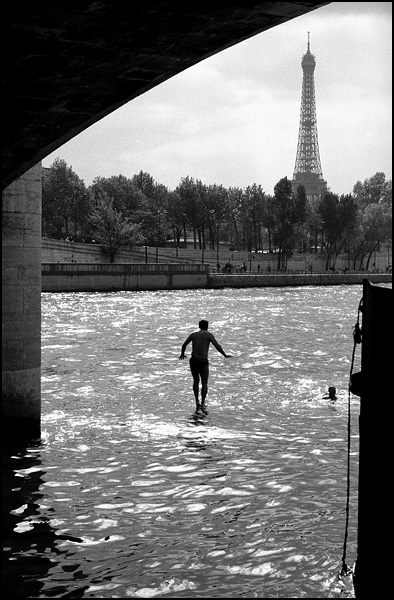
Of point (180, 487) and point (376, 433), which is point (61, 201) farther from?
point (376, 433)

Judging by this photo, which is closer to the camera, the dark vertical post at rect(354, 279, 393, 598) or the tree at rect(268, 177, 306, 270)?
the dark vertical post at rect(354, 279, 393, 598)

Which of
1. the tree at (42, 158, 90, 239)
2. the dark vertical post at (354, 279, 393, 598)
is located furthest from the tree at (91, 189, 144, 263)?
the dark vertical post at (354, 279, 393, 598)

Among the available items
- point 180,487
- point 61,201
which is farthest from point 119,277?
point 180,487

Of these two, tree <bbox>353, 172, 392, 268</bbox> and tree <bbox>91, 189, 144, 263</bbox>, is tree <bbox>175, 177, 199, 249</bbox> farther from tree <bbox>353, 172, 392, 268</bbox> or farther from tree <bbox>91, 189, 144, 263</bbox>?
tree <bbox>353, 172, 392, 268</bbox>

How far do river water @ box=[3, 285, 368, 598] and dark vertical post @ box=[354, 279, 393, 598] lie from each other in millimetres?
870

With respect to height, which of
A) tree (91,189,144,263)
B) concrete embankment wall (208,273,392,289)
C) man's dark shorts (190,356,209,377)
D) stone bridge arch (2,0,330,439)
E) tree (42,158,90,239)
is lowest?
man's dark shorts (190,356,209,377)

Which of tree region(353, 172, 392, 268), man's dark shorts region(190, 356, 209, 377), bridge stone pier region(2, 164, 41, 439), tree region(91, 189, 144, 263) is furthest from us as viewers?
tree region(353, 172, 392, 268)

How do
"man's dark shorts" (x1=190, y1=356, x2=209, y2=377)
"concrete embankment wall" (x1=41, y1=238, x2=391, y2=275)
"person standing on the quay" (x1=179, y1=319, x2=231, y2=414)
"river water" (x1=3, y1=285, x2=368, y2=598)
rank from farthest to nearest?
"concrete embankment wall" (x1=41, y1=238, x2=391, y2=275)
"man's dark shorts" (x1=190, y1=356, x2=209, y2=377)
"person standing on the quay" (x1=179, y1=319, x2=231, y2=414)
"river water" (x1=3, y1=285, x2=368, y2=598)

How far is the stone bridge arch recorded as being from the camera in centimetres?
548

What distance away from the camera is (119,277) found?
80250 millimetres

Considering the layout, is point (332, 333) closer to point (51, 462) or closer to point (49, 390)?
point (49, 390)

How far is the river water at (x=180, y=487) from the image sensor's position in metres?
8.56

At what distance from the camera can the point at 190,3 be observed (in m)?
5.33

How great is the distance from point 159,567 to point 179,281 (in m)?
76.6
